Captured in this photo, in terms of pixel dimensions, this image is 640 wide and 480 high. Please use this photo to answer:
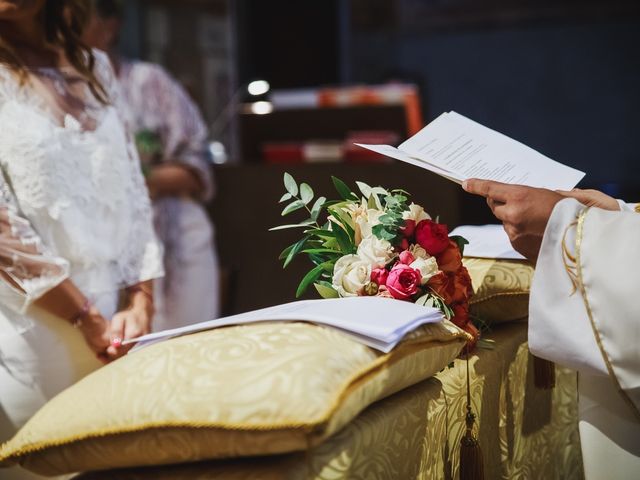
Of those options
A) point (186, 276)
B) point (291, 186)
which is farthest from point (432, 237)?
point (186, 276)

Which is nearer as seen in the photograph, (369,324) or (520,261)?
(369,324)

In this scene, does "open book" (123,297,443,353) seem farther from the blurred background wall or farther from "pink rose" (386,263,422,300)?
the blurred background wall

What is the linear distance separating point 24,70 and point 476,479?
134 centimetres

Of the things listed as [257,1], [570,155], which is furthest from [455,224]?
[570,155]

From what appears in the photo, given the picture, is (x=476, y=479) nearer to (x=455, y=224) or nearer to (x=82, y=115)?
(x=82, y=115)

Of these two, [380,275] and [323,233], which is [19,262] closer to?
[323,233]

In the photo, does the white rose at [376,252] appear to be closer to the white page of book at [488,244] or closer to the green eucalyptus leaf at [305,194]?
the green eucalyptus leaf at [305,194]

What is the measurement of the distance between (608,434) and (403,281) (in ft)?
1.58

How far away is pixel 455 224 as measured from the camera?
370cm

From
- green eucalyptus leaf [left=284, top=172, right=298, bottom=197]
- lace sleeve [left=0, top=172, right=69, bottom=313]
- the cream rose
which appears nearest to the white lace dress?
lace sleeve [left=0, top=172, right=69, bottom=313]

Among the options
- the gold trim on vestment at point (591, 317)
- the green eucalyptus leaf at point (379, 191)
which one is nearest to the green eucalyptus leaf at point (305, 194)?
the green eucalyptus leaf at point (379, 191)

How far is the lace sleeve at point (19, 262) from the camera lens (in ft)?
6.09

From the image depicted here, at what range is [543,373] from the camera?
1.74 m

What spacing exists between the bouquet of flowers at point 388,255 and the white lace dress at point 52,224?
0.63m
